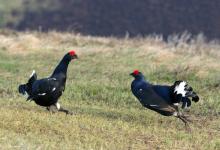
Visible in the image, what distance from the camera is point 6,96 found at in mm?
15953

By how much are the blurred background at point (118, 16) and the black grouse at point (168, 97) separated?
4513cm

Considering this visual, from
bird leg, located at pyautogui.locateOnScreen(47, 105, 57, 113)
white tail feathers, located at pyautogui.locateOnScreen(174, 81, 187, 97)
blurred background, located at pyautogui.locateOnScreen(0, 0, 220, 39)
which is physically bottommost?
bird leg, located at pyautogui.locateOnScreen(47, 105, 57, 113)

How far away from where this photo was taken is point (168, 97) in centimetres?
1275

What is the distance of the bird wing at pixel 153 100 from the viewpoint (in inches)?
495

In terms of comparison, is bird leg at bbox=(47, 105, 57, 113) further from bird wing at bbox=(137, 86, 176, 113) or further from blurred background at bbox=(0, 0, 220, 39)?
blurred background at bbox=(0, 0, 220, 39)

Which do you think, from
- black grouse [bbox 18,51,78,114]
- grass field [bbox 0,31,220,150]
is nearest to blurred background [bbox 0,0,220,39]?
grass field [bbox 0,31,220,150]

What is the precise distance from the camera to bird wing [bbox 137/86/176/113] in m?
12.6

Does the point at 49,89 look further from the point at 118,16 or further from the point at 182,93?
the point at 118,16

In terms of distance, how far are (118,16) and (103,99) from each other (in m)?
49.4

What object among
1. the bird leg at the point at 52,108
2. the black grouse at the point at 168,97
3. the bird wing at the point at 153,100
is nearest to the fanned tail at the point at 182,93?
the black grouse at the point at 168,97

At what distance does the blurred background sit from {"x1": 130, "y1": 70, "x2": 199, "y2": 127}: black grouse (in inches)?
1777

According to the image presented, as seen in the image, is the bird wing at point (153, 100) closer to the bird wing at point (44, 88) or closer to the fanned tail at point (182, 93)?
the fanned tail at point (182, 93)

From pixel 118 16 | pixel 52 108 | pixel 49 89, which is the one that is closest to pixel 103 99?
pixel 52 108

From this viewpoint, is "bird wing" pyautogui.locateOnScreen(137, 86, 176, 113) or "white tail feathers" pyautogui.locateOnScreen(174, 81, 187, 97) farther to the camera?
"bird wing" pyautogui.locateOnScreen(137, 86, 176, 113)
